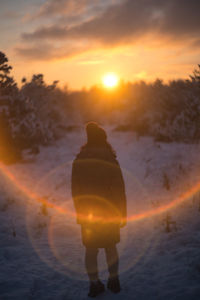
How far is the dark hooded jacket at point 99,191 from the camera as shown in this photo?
3.63m

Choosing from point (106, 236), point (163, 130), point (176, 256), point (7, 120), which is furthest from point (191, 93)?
point (106, 236)

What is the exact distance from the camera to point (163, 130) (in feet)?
54.7

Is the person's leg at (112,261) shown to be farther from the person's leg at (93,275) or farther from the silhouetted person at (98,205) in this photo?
the person's leg at (93,275)

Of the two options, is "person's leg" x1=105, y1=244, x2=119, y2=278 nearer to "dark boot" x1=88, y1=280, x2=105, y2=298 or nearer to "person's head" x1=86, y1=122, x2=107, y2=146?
"dark boot" x1=88, y1=280, x2=105, y2=298

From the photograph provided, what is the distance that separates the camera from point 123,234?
6.37 meters

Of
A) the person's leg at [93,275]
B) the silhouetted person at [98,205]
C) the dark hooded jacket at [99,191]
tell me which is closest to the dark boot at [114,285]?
the silhouetted person at [98,205]

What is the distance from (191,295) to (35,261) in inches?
123

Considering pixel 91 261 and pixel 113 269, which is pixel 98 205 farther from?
pixel 113 269

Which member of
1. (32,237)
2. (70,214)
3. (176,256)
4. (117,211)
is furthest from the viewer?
(70,214)

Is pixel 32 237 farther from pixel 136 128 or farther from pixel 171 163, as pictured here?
pixel 136 128

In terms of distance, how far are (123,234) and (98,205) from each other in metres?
3.12

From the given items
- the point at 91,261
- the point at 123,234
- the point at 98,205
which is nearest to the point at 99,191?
the point at 98,205

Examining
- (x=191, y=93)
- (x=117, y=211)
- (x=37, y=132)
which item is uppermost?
(x=191, y=93)

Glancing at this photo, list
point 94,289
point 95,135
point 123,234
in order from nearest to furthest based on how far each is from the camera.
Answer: point 94,289
point 95,135
point 123,234
